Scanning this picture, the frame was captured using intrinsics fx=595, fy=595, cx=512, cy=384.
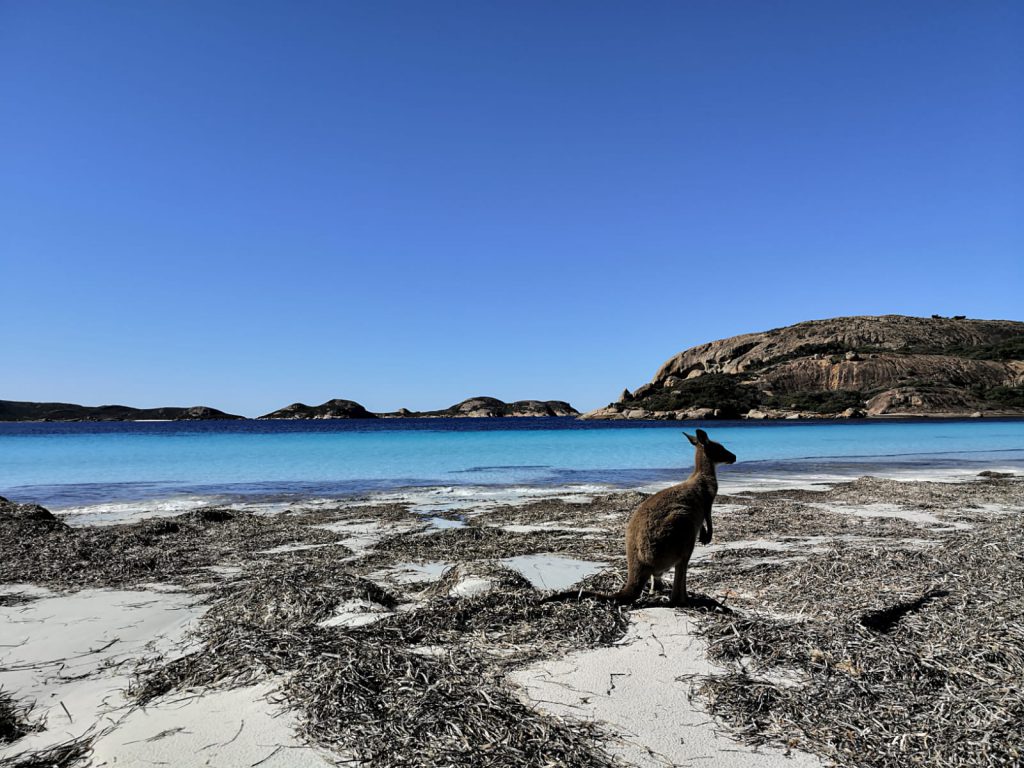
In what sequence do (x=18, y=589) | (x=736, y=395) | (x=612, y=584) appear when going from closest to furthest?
1. (x=612, y=584)
2. (x=18, y=589)
3. (x=736, y=395)

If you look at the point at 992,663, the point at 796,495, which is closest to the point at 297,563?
the point at 992,663

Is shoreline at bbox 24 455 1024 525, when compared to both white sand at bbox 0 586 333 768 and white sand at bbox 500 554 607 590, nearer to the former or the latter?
white sand at bbox 500 554 607 590

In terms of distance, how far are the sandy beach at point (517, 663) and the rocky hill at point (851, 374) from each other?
95.7m

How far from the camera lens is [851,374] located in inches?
4048

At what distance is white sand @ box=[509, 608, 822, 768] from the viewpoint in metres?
3.24

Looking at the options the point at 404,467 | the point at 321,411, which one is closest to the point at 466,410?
the point at 321,411

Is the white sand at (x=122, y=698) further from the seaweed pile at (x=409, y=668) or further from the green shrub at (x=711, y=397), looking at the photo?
the green shrub at (x=711, y=397)

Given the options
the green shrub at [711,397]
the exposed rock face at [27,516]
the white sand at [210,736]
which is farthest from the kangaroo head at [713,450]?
the green shrub at [711,397]

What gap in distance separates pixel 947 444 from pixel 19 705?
4656cm

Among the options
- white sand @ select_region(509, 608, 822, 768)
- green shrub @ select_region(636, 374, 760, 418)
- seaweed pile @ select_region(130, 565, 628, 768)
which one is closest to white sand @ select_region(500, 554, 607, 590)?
seaweed pile @ select_region(130, 565, 628, 768)

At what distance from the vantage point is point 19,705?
4090mm

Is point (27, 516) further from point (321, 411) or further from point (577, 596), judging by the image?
point (321, 411)

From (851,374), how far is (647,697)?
11459 centimetres

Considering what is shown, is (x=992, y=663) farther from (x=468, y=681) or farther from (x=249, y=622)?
(x=249, y=622)
